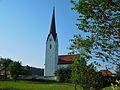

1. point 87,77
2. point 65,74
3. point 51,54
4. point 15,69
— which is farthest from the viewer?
point 51,54

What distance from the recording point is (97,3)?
307 inches

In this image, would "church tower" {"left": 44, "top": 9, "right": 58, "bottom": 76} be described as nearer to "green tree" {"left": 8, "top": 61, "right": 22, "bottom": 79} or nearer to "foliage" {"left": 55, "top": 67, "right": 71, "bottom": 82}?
"foliage" {"left": 55, "top": 67, "right": 71, "bottom": 82}

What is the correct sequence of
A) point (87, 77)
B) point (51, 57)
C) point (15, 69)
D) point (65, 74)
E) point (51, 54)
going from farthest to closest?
point (51, 57)
point (51, 54)
point (15, 69)
point (65, 74)
point (87, 77)

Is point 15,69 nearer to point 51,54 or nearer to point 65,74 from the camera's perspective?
point 51,54

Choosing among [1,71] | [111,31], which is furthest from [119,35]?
[1,71]

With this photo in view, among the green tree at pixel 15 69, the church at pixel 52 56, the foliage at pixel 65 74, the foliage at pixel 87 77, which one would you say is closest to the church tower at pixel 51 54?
the church at pixel 52 56

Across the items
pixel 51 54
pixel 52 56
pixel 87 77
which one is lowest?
pixel 87 77

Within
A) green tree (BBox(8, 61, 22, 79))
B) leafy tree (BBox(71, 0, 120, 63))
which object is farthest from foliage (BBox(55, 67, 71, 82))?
leafy tree (BBox(71, 0, 120, 63))

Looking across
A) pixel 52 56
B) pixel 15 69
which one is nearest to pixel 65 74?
pixel 15 69

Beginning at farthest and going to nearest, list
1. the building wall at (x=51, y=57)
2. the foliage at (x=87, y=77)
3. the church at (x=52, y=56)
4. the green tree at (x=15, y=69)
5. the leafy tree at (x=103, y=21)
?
1. the building wall at (x=51, y=57)
2. the church at (x=52, y=56)
3. the green tree at (x=15, y=69)
4. the foliage at (x=87, y=77)
5. the leafy tree at (x=103, y=21)

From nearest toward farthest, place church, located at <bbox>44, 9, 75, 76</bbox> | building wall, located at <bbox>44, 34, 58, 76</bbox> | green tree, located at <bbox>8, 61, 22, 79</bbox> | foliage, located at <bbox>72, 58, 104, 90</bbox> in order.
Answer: foliage, located at <bbox>72, 58, 104, 90</bbox> < green tree, located at <bbox>8, 61, 22, 79</bbox> < church, located at <bbox>44, 9, 75, 76</bbox> < building wall, located at <bbox>44, 34, 58, 76</bbox>

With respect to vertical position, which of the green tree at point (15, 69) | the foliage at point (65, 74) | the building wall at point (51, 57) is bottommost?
the foliage at point (65, 74)

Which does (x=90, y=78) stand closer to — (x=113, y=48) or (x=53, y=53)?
(x=113, y=48)

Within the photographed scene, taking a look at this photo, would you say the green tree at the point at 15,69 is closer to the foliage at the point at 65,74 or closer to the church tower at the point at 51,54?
A: the foliage at the point at 65,74
